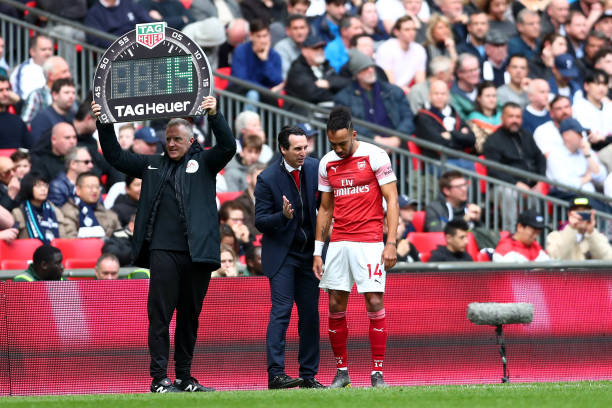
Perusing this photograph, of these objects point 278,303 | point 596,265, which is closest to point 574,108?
point 596,265

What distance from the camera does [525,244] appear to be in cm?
1564

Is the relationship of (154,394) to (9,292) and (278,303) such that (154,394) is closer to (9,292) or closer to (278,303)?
(278,303)

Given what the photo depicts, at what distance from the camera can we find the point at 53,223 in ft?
49.6

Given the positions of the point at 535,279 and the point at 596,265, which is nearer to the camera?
the point at 535,279

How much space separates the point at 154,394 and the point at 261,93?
8.52m

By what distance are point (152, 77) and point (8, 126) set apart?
639 cm

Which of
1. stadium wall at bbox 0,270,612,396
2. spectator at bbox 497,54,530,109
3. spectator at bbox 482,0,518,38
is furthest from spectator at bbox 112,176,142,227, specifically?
spectator at bbox 482,0,518,38

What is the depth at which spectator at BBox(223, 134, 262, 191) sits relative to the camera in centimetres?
1716

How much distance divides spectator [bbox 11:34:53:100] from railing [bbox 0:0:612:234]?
48 centimetres

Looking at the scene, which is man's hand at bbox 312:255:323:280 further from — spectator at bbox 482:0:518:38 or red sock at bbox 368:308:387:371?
spectator at bbox 482:0:518:38

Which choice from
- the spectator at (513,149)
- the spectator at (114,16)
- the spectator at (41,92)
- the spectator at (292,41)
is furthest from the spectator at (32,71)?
the spectator at (513,149)

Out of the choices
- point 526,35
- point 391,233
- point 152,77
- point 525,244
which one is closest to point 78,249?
point 152,77

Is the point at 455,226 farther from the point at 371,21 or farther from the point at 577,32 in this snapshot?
the point at 577,32

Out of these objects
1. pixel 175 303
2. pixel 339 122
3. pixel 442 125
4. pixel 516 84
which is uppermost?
pixel 516 84
